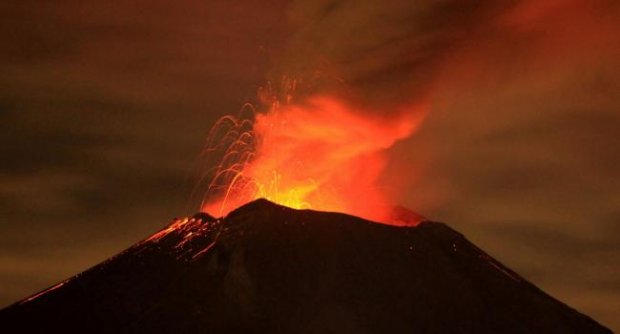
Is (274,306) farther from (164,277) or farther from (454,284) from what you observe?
(454,284)

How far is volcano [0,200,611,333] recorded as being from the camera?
66562 mm

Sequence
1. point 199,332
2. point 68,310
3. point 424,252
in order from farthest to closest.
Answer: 1. point 424,252
2. point 68,310
3. point 199,332

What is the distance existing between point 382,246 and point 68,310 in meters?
21.8

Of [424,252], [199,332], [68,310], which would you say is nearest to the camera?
[199,332]

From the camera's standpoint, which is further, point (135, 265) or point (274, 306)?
point (135, 265)

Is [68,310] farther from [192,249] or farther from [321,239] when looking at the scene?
[321,239]

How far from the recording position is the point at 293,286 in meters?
69.0

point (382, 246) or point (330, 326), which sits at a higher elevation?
point (382, 246)

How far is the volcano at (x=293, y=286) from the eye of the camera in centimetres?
6656

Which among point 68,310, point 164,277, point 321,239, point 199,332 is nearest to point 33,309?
point 68,310

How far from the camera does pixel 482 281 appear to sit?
77.7m

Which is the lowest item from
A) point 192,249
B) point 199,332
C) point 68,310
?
point 199,332

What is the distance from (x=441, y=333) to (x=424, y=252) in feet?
30.6

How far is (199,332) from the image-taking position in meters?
63.8
